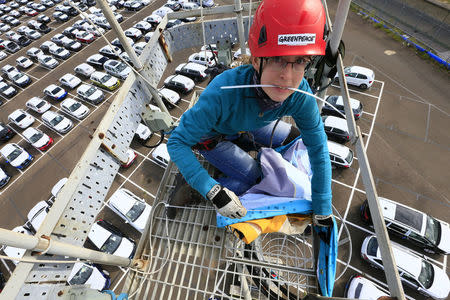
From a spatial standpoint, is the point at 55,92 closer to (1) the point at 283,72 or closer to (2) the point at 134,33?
(2) the point at 134,33

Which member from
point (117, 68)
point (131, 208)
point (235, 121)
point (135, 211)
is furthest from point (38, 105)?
point (235, 121)

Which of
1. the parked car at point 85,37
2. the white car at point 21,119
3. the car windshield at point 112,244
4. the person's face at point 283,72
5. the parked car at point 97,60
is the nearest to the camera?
the person's face at point 283,72

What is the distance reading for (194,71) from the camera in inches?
606

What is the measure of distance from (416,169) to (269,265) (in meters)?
11.6

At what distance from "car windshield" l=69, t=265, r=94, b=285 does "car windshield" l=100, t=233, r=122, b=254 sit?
0.89 meters

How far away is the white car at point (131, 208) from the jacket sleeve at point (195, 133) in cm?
822

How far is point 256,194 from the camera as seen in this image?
3227 millimetres

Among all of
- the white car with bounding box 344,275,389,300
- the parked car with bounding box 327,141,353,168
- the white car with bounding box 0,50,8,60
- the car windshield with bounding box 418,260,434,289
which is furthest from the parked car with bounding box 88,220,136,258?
the white car with bounding box 0,50,8,60

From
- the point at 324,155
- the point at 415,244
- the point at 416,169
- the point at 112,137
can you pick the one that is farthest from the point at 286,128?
the point at 416,169

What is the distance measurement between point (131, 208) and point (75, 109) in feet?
31.3

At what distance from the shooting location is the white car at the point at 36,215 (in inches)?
405

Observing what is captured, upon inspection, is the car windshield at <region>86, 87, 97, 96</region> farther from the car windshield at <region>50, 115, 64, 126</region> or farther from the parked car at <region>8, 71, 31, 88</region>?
the parked car at <region>8, 71, 31, 88</region>

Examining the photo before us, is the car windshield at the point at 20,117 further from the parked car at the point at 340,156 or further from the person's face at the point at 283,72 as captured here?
the parked car at the point at 340,156

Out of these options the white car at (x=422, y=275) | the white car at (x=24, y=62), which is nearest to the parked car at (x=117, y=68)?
the white car at (x=24, y=62)
